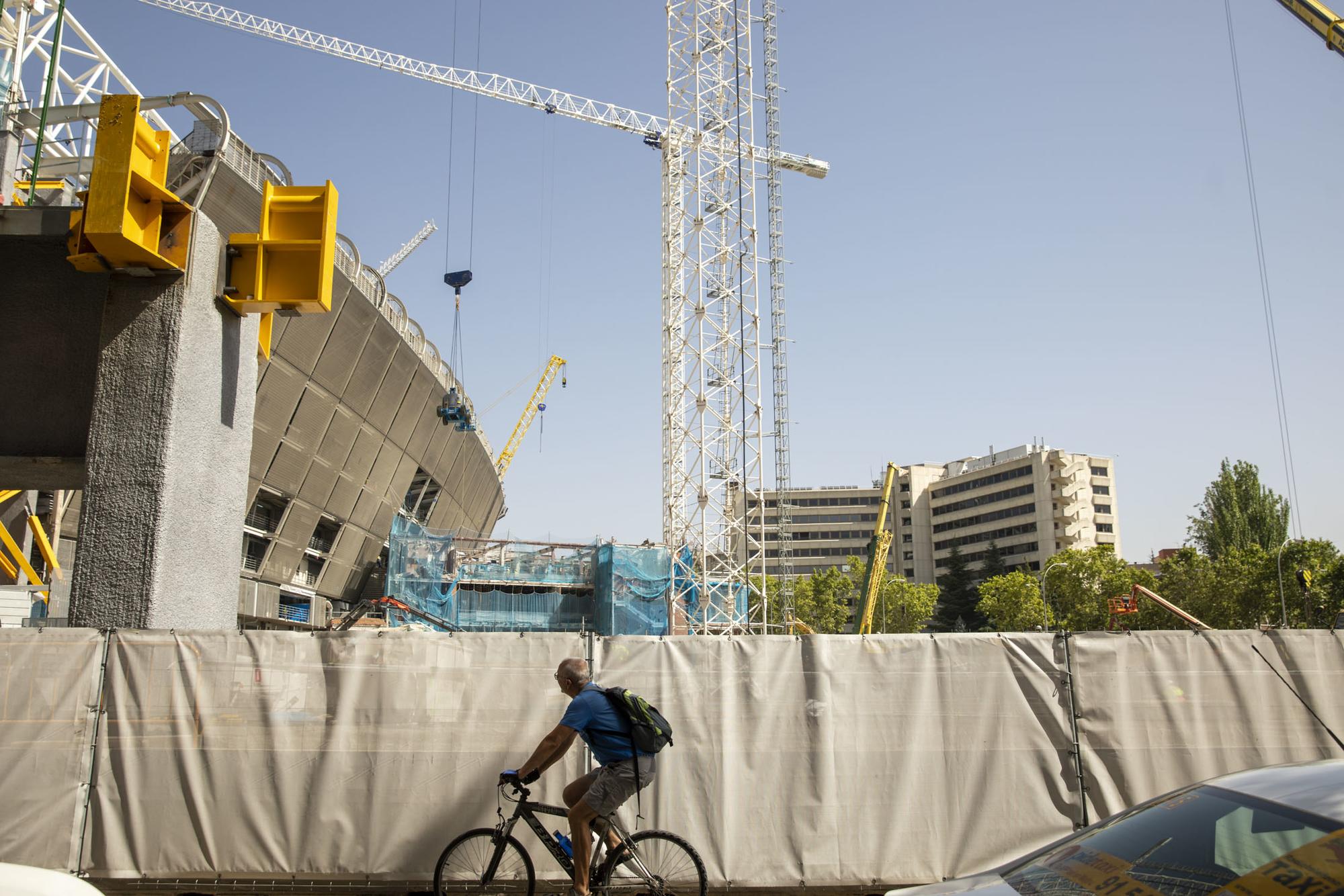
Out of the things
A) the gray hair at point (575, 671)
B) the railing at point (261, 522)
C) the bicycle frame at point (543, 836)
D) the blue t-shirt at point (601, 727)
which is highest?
the railing at point (261, 522)

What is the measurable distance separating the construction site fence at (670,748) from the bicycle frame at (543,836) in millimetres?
862

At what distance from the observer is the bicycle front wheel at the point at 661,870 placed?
21.5 ft

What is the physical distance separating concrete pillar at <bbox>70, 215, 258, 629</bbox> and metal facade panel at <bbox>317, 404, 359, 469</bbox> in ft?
89.4

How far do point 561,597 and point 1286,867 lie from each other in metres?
46.5

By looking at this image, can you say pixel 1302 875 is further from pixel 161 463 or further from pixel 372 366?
pixel 372 366


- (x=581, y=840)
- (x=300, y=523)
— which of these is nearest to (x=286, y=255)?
(x=581, y=840)

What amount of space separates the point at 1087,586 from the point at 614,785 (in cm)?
7766

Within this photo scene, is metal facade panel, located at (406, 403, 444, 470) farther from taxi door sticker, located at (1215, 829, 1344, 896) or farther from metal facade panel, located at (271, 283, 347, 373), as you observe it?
taxi door sticker, located at (1215, 829, 1344, 896)

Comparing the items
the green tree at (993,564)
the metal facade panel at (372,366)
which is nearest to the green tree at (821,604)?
the green tree at (993,564)

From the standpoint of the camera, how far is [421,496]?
156 feet

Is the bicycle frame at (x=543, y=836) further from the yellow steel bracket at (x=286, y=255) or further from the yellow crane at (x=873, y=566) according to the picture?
the yellow crane at (x=873, y=566)

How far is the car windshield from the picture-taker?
10.9 feet

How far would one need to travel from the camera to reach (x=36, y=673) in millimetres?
7398

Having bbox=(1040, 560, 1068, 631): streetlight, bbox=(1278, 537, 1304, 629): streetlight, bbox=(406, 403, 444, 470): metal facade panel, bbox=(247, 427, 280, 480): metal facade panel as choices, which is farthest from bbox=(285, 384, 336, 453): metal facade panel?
bbox=(1040, 560, 1068, 631): streetlight
